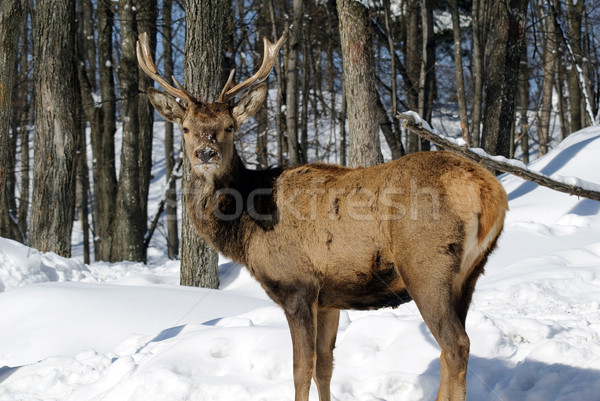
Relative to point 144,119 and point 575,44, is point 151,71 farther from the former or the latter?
point 575,44

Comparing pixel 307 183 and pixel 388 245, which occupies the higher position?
pixel 307 183

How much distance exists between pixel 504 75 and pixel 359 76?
553 cm

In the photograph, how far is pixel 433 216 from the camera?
3914 mm

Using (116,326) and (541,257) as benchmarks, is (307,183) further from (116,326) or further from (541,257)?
(541,257)

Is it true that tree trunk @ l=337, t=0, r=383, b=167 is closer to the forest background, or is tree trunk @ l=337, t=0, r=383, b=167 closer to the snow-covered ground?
the forest background

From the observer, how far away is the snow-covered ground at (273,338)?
14.6 feet

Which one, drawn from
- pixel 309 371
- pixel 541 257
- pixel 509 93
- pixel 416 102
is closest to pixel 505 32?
pixel 509 93

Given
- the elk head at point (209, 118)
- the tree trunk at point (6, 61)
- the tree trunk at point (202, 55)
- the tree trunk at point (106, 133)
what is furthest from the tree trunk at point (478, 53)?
the elk head at point (209, 118)

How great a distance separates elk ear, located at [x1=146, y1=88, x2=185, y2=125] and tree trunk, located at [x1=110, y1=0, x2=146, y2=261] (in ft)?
28.4

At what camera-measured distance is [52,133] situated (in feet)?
34.5

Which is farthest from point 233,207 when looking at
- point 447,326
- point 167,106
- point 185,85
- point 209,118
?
point 185,85

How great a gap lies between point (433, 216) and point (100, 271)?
8.46m

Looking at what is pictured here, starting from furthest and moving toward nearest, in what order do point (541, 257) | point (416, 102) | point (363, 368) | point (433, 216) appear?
point (416, 102) → point (541, 257) → point (363, 368) → point (433, 216)

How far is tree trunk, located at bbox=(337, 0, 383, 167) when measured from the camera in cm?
807
